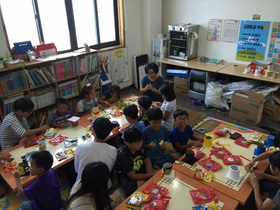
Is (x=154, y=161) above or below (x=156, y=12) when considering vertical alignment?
below

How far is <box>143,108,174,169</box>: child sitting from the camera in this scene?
2.37m

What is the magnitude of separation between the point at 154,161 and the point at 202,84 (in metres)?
2.73

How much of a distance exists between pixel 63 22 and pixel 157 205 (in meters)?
3.72

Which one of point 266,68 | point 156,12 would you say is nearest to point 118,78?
point 156,12

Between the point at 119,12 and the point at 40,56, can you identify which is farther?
the point at 119,12

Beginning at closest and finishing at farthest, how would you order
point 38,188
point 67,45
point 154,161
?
1. point 38,188
2. point 154,161
3. point 67,45

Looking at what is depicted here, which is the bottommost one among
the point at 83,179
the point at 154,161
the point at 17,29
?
the point at 154,161

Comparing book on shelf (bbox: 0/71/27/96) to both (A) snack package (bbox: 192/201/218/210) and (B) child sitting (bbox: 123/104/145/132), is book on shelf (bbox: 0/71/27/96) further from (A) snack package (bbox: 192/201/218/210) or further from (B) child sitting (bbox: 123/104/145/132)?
(A) snack package (bbox: 192/201/218/210)

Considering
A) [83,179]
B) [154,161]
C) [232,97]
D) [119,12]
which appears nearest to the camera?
[83,179]

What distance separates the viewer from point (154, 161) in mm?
2381

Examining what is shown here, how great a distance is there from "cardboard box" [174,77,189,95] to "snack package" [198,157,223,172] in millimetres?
3147

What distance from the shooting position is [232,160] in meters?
2.07

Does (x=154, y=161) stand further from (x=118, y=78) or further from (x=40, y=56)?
(x=118, y=78)

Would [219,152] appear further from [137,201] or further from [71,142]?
[71,142]
